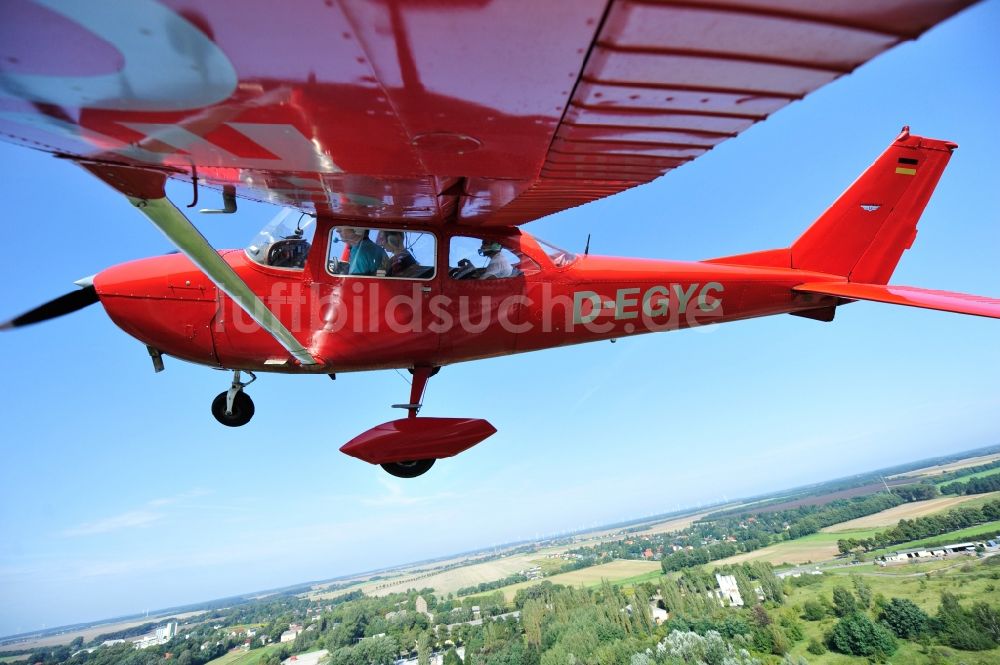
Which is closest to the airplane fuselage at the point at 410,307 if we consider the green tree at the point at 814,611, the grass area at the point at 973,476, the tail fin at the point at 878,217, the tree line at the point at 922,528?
the tail fin at the point at 878,217

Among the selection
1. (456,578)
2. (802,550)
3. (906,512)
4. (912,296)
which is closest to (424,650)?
(456,578)

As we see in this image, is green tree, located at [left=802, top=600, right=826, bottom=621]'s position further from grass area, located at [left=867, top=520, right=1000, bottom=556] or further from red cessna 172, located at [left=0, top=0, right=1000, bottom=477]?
red cessna 172, located at [left=0, top=0, right=1000, bottom=477]

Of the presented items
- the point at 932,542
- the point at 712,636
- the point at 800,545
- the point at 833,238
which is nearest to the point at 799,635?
the point at 712,636

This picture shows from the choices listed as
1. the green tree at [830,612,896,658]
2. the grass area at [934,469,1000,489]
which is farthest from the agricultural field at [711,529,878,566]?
the grass area at [934,469,1000,489]

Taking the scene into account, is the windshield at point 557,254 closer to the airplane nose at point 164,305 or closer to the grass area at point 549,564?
the airplane nose at point 164,305

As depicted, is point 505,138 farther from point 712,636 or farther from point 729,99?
point 712,636
